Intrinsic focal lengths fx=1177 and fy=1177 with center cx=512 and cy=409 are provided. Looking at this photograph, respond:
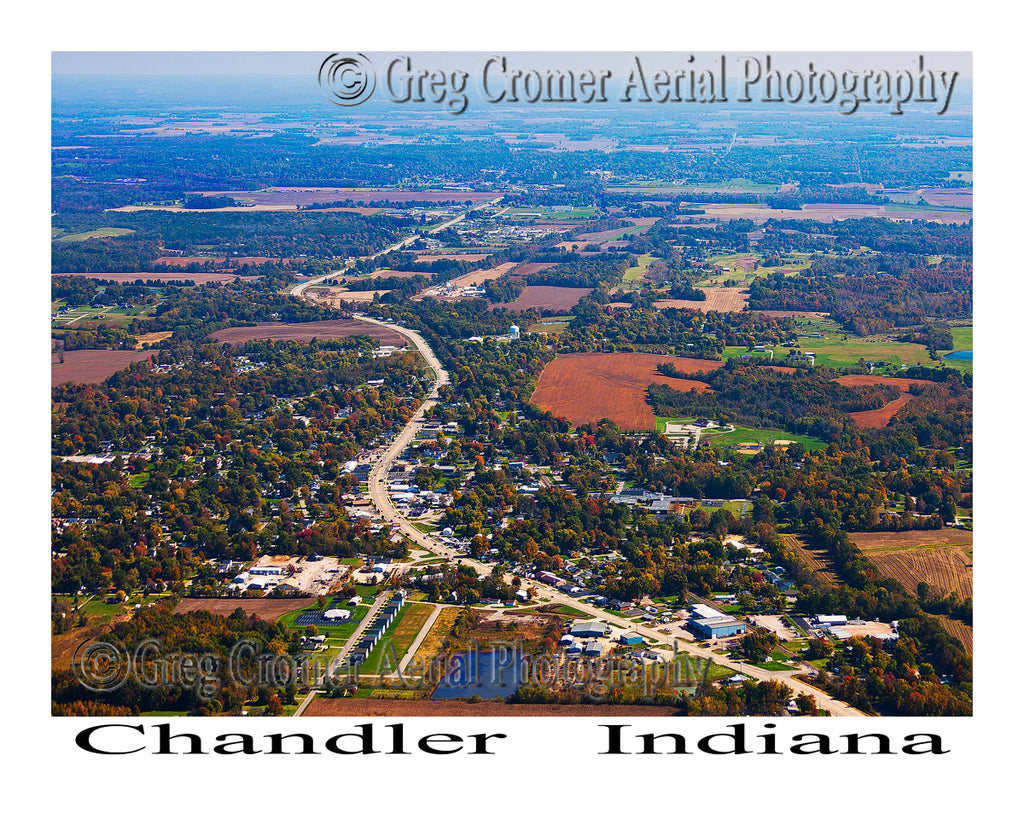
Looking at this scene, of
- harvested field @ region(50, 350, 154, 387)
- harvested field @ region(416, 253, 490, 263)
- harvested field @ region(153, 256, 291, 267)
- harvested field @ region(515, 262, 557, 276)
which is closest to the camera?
harvested field @ region(50, 350, 154, 387)

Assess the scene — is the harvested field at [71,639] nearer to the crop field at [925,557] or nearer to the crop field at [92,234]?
the crop field at [925,557]

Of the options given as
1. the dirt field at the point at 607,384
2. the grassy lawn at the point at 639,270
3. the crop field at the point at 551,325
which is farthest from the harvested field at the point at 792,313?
the grassy lawn at the point at 639,270

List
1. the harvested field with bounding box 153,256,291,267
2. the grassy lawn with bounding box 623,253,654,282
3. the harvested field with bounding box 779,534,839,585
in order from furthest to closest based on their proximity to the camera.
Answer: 1. the harvested field with bounding box 153,256,291,267
2. the grassy lawn with bounding box 623,253,654,282
3. the harvested field with bounding box 779,534,839,585

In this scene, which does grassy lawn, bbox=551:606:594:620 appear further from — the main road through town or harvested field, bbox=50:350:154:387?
harvested field, bbox=50:350:154:387

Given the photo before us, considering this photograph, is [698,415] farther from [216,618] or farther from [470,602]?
[216,618]

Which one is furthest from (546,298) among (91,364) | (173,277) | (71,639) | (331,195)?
(71,639)

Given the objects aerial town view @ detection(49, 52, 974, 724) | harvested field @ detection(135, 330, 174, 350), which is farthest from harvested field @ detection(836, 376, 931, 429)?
harvested field @ detection(135, 330, 174, 350)

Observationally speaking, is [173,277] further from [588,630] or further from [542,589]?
[588,630]
